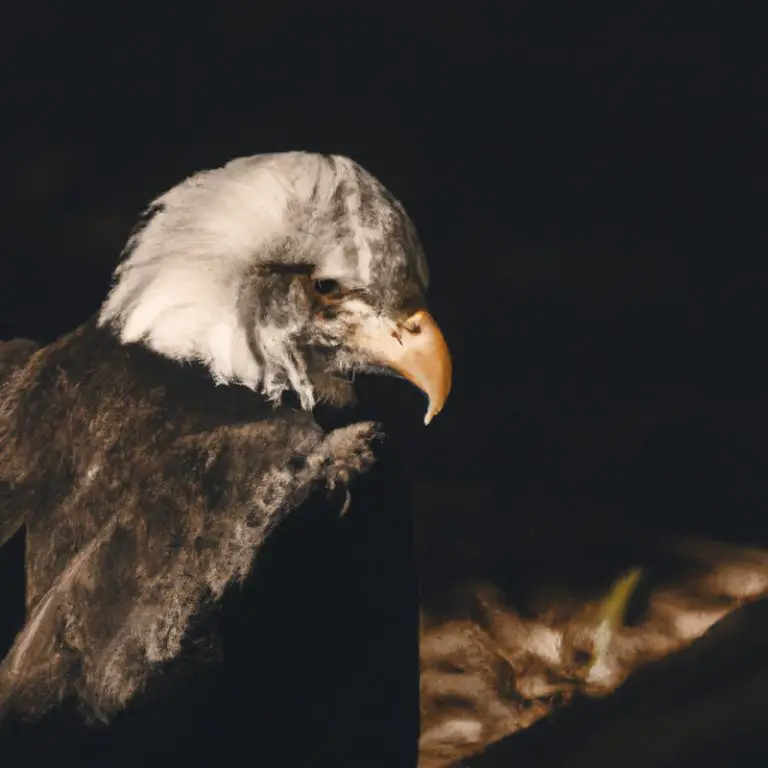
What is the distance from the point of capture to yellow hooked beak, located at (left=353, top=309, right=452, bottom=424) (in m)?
2.12

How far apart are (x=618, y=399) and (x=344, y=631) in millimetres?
1444

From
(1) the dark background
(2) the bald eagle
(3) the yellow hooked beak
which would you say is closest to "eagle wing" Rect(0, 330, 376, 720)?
(2) the bald eagle

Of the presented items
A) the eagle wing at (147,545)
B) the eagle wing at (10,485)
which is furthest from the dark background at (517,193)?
the eagle wing at (147,545)

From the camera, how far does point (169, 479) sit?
6.52 feet

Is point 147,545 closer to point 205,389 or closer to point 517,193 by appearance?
point 205,389

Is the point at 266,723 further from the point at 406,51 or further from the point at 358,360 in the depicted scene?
the point at 406,51

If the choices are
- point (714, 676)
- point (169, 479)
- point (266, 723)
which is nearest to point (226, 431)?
point (169, 479)

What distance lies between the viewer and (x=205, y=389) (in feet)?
7.09

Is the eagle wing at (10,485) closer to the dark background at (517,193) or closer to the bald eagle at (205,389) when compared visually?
the bald eagle at (205,389)

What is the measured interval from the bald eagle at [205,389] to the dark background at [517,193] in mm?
860

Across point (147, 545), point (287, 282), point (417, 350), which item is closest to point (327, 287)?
point (287, 282)

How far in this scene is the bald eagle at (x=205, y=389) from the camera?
6.22 ft

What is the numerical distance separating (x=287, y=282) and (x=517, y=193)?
123cm

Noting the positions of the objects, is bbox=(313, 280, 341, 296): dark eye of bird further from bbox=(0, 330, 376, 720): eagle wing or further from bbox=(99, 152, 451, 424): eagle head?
bbox=(0, 330, 376, 720): eagle wing
